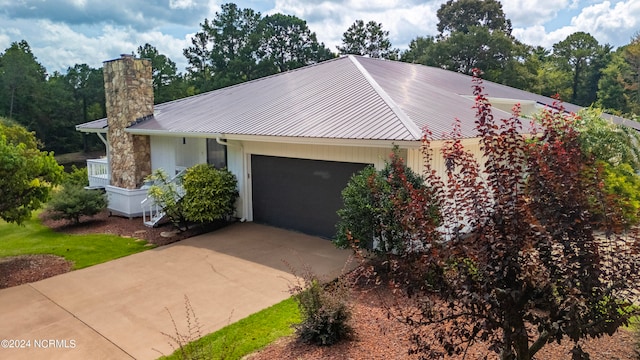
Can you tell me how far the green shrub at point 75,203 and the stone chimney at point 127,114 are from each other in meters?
1.25

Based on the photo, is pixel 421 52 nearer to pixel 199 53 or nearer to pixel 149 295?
pixel 199 53

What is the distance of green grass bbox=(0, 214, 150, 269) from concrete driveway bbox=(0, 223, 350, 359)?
2.41ft

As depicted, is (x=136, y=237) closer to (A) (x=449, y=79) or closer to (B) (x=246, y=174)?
(B) (x=246, y=174)

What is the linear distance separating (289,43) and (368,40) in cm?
1018

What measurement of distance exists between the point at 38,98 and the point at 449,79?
39.5 m

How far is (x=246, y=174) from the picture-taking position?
39.7 feet

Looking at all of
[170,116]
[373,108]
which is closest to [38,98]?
[170,116]

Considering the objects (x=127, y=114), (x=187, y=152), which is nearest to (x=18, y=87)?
(x=127, y=114)

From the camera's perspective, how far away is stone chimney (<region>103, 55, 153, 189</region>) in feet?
47.1

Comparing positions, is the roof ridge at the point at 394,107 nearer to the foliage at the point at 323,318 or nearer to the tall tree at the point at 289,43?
the foliage at the point at 323,318

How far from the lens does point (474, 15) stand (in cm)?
5303

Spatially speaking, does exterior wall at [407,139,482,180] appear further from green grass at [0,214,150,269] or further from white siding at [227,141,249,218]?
green grass at [0,214,150,269]

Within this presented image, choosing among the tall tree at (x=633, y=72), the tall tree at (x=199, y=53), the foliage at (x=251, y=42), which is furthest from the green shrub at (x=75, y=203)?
the tall tree at (x=633, y=72)

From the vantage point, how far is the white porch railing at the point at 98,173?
1652 cm
